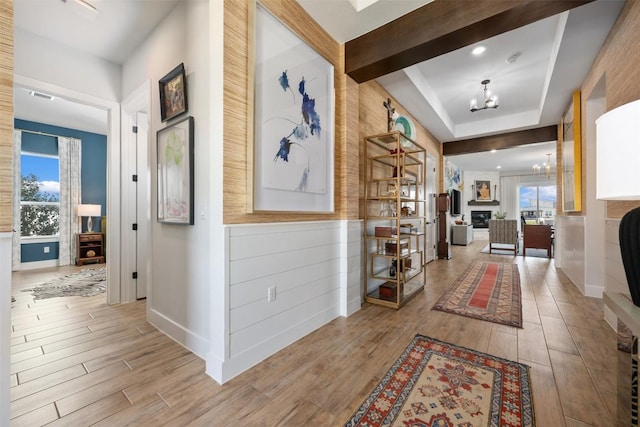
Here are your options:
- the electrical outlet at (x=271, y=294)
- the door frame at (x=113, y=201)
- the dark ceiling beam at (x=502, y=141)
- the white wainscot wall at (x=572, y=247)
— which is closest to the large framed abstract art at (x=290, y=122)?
the electrical outlet at (x=271, y=294)

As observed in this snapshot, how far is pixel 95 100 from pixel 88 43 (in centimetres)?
56

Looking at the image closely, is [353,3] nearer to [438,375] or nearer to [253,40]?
[253,40]

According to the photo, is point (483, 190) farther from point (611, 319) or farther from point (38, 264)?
point (38, 264)

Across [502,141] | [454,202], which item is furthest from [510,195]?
[502,141]

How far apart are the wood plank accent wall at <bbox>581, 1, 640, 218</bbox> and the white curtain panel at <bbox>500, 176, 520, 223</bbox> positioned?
9704 millimetres

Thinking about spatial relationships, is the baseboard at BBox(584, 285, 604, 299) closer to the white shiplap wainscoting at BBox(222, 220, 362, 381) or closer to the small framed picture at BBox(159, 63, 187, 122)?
the white shiplap wainscoting at BBox(222, 220, 362, 381)

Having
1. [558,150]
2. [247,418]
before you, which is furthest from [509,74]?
[247,418]

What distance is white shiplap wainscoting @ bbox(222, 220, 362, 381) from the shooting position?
1.70 metres

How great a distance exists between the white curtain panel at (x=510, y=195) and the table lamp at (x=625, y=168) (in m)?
12.0

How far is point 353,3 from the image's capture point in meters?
2.16

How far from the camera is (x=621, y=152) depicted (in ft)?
2.69

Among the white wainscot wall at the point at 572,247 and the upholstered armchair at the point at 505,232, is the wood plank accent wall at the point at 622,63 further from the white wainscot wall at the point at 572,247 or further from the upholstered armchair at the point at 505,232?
the upholstered armchair at the point at 505,232

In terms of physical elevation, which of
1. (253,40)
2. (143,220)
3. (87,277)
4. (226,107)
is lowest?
(87,277)

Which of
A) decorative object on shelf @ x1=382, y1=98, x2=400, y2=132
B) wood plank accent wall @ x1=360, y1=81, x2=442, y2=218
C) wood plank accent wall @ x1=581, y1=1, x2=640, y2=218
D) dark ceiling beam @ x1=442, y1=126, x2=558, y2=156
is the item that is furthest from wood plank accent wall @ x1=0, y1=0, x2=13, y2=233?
dark ceiling beam @ x1=442, y1=126, x2=558, y2=156
